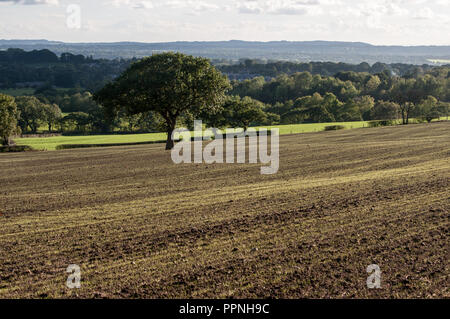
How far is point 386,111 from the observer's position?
12594cm

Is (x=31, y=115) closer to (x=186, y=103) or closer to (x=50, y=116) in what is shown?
(x=50, y=116)

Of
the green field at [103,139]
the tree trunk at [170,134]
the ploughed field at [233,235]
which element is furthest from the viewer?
the green field at [103,139]

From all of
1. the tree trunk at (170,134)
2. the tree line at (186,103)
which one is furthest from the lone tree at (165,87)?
the tree trunk at (170,134)

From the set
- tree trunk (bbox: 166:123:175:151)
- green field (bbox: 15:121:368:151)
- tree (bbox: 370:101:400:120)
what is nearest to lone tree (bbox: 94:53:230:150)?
tree trunk (bbox: 166:123:175:151)

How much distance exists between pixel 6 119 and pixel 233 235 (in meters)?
65.1

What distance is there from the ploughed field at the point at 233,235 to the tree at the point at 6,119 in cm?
4736

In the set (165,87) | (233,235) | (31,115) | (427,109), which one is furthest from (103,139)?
(427,109)

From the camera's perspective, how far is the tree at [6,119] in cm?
6862

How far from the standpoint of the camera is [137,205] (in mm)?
20062

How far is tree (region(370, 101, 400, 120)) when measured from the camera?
123m

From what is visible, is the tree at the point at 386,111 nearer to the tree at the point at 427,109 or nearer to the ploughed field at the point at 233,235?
the tree at the point at 427,109
